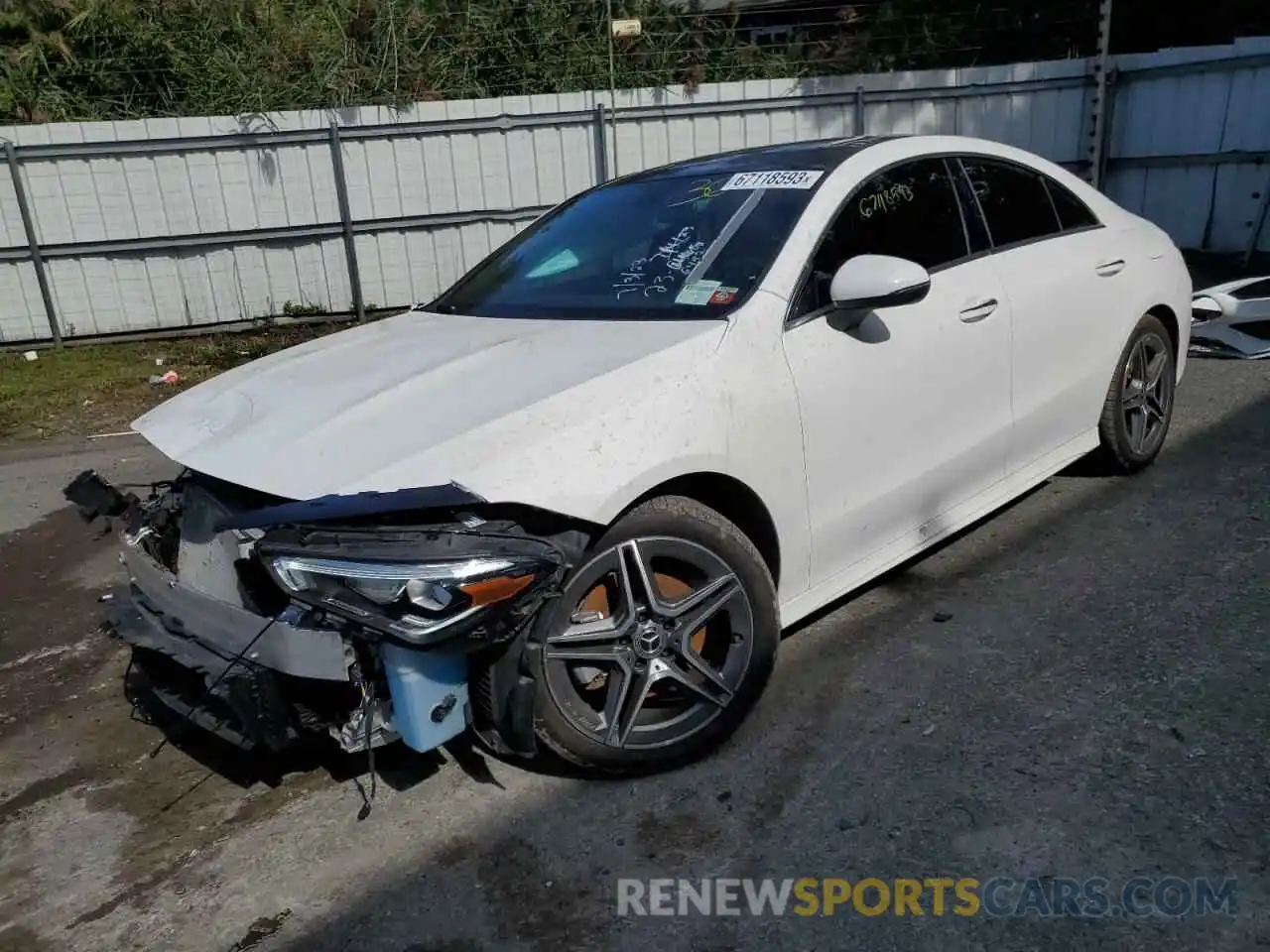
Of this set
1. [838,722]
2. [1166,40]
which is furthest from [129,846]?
[1166,40]

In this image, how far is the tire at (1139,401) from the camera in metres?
4.57

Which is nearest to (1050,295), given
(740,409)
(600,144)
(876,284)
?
(876,284)

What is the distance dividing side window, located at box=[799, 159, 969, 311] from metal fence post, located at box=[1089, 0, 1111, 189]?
28.6 feet

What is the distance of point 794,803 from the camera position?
2.70 meters

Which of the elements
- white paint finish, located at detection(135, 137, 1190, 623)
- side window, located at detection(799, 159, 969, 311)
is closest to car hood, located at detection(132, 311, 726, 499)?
white paint finish, located at detection(135, 137, 1190, 623)

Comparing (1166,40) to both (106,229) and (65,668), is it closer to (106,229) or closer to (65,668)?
(106,229)

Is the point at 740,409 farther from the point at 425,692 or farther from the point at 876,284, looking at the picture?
the point at 425,692

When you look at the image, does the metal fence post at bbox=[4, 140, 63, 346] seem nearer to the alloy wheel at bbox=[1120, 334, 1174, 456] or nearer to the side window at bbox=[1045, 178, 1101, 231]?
the side window at bbox=[1045, 178, 1101, 231]

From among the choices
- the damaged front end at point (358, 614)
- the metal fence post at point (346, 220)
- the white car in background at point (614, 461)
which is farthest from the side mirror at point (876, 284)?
the metal fence post at point (346, 220)

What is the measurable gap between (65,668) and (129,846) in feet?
4.34

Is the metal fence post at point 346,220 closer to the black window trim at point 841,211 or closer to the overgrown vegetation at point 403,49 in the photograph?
the overgrown vegetation at point 403,49

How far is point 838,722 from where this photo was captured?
3045 mm

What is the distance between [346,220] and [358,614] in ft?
28.5

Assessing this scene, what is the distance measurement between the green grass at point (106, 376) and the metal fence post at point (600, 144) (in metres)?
3.05
